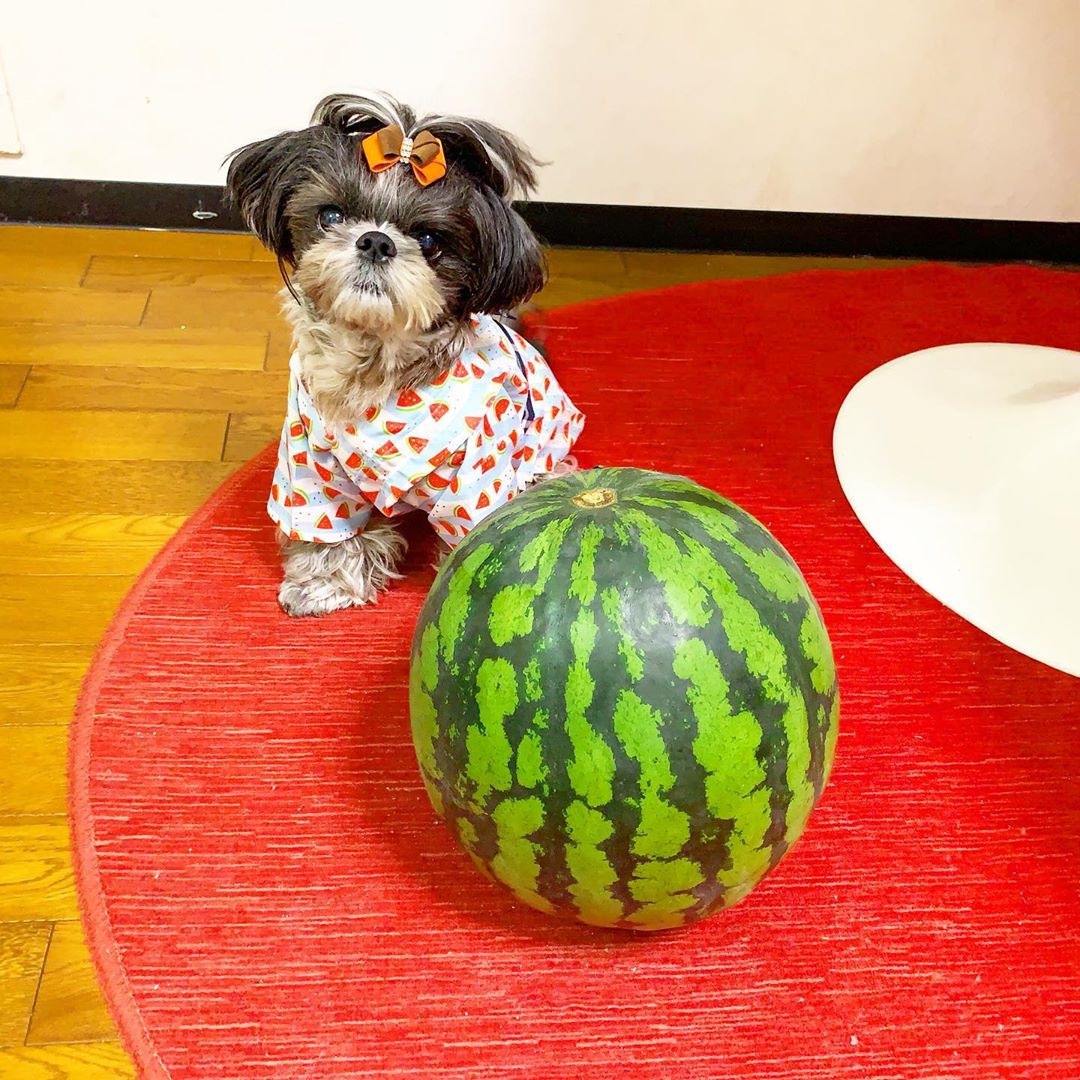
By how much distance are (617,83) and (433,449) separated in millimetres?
1473

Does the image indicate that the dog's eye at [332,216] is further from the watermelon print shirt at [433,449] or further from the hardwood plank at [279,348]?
the hardwood plank at [279,348]

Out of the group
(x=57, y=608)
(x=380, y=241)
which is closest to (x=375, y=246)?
(x=380, y=241)

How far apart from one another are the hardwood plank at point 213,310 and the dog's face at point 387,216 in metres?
0.96

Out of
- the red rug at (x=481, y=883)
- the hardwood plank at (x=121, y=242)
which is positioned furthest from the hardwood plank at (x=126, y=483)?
the hardwood plank at (x=121, y=242)

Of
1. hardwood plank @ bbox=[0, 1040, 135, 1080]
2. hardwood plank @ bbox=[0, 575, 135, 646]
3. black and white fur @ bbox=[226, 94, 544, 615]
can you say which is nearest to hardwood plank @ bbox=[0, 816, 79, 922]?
hardwood plank @ bbox=[0, 1040, 135, 1080]

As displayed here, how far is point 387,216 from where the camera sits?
4.75 feet

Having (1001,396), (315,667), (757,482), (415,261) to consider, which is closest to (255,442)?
(315,667)

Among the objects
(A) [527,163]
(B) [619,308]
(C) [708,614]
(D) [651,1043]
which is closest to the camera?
(C) [708,614]

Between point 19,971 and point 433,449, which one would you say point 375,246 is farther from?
point 19,971

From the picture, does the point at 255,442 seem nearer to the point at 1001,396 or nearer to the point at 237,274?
the point at 237,274

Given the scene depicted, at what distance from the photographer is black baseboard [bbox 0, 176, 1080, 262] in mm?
2729

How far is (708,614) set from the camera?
1050 mm

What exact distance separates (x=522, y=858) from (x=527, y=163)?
97 cm

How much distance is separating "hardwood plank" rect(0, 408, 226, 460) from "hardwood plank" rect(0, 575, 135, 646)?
354mm
